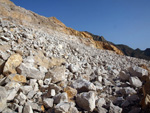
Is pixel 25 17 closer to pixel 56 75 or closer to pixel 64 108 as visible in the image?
pixel 56 75

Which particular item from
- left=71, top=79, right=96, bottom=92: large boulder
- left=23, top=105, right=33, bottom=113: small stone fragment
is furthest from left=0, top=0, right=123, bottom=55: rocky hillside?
left=23, top=105, right=33, bottom=113: small stone fragment

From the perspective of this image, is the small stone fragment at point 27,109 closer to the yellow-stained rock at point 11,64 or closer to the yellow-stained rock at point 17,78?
the yellow-stained rock at point 17,78

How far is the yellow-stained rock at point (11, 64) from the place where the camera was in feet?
10.9

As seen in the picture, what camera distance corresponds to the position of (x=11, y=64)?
11.4 ft

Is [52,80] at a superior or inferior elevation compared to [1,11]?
inferior

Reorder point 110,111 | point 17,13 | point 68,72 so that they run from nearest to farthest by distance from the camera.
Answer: point 110,111
point 68,72
point 17,13

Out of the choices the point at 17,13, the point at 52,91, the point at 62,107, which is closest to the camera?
the point at 62,107

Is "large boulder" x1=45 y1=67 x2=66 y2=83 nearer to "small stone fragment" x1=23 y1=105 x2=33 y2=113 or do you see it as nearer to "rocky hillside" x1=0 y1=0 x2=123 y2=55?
"small stone fragment" x1=23 y1=105 x2=33 y2=113

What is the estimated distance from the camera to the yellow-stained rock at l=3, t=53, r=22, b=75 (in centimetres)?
333

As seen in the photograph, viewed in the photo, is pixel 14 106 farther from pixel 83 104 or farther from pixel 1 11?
pixel 1 11

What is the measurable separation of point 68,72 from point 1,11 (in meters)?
10.4

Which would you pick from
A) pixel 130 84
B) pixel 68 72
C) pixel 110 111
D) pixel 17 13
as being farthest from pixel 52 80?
pixel 17 13

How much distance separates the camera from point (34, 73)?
354 centimetres

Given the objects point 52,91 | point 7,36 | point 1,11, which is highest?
point 1,11
